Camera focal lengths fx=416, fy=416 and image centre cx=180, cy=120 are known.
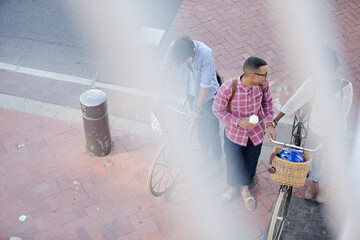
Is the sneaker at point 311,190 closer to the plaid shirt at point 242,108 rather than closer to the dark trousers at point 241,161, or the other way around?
the dark trousers at point 241,161

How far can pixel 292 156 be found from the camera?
3.96m

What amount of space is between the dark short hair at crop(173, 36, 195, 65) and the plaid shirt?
0.50 metres

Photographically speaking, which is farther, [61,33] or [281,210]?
[61,33]

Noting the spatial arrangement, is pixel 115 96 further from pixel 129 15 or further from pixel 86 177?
pixel 129 15

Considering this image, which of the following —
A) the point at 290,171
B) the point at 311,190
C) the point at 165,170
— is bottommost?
the point at 165,170

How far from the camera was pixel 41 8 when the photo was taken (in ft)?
28.2

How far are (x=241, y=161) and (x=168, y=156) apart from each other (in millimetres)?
878

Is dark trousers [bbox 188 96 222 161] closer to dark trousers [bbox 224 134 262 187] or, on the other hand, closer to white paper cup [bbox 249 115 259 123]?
dark trousers [bbox 224 134 262 187]

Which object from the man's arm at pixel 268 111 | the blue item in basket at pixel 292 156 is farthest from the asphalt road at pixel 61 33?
the blue item in basket at pixel 292 156

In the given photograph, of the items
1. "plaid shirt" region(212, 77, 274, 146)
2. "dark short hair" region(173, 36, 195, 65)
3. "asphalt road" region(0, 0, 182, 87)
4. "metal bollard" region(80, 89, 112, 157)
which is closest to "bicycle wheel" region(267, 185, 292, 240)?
"plaid shirt" region(212, 77, 274, 146)

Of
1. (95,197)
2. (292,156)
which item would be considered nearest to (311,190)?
(292,156)

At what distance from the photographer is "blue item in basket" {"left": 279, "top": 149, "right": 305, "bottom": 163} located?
12.9 feet

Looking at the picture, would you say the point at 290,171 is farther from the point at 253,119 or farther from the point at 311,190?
the point at 311,190

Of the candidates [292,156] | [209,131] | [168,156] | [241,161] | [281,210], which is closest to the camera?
[292,156]
